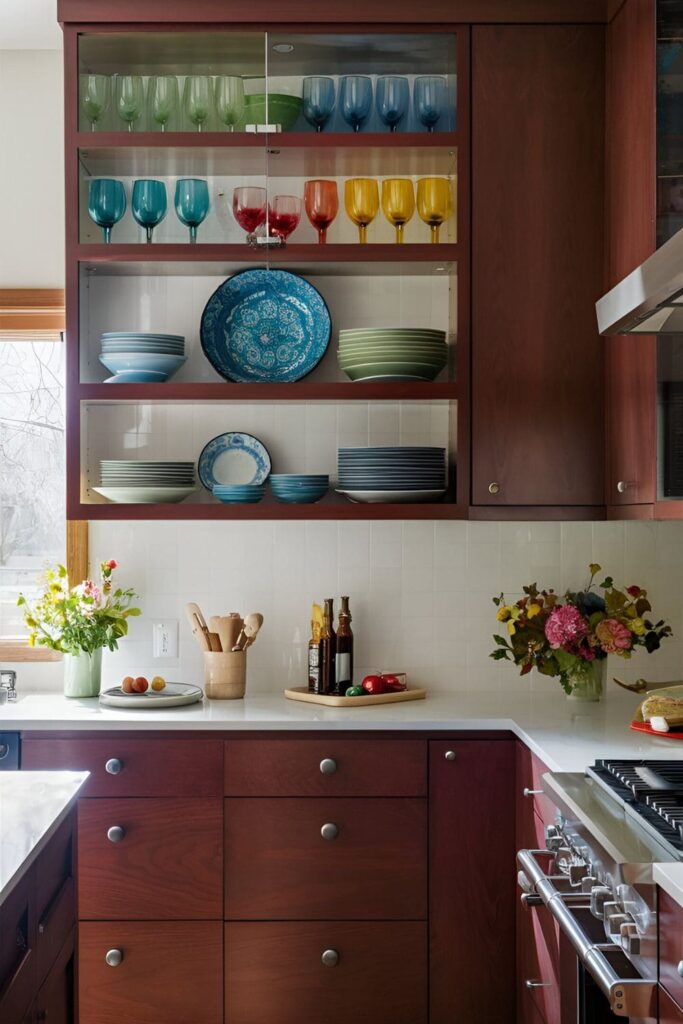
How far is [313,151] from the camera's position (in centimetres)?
305

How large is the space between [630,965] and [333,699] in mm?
1462

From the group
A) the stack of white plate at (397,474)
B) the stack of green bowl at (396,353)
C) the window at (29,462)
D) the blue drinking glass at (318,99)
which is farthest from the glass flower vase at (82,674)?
the blue drinking glass at (318,99)

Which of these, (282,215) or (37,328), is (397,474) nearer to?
(282,215)

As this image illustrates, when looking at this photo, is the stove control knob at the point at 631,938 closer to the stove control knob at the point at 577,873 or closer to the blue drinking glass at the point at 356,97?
the stove control knob at the point at 577,873

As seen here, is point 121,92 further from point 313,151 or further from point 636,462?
point 636,462

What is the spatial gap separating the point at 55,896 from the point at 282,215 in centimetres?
189

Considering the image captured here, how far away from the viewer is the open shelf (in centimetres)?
304

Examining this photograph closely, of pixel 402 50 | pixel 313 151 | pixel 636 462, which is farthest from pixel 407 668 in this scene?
pixel 402 50

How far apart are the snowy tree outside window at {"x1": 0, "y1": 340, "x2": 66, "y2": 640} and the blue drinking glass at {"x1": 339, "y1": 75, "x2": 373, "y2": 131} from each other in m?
1.15

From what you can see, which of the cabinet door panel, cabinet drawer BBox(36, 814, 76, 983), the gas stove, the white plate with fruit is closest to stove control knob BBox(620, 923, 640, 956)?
the gas stove

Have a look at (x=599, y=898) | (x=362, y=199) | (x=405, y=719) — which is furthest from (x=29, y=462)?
(x=599, y=898)

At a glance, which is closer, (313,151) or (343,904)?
(343,904)

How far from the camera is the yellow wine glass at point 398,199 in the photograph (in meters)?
3.07

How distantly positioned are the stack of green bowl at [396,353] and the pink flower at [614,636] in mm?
842
